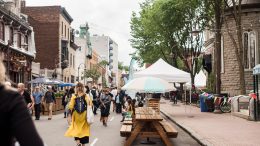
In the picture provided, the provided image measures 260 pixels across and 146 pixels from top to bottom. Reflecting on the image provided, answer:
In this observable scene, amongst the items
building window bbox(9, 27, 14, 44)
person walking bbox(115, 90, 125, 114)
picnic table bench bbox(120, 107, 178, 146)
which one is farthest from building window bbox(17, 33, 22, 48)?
picnic table bench bbox(120, 107, 178, 146)

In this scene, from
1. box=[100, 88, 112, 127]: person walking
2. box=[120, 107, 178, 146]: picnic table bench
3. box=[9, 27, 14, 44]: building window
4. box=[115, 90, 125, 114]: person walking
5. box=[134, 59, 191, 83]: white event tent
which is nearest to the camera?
box=[120, 107, 178, 146]: picnic table bench

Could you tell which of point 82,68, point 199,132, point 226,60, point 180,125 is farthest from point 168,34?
point 82,68

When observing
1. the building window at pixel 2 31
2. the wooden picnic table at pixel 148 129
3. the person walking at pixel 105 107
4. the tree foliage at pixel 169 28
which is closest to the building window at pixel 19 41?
the building window at pixel 2 31

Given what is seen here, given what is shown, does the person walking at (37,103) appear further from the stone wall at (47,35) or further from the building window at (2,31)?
the stone wall at (47,35)

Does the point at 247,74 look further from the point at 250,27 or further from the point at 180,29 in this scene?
the point at 180,29

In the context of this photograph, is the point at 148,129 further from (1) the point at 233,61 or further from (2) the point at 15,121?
(1) the point at 233,61

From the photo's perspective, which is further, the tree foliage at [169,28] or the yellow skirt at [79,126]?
the tree foliage at [169,28]

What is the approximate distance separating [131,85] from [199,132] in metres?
5.69

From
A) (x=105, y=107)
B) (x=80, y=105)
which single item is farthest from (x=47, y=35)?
(x=80, y=105)

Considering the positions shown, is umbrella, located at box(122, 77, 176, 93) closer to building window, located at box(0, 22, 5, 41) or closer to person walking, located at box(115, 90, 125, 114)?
person walking, located at box(115, 90, 125, 114)

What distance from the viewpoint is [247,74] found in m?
33.2

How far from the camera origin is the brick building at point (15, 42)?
35.1 m

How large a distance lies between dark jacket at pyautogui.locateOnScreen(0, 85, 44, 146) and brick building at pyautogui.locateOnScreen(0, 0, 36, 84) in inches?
1255

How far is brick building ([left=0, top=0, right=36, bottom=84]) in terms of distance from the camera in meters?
35.1
